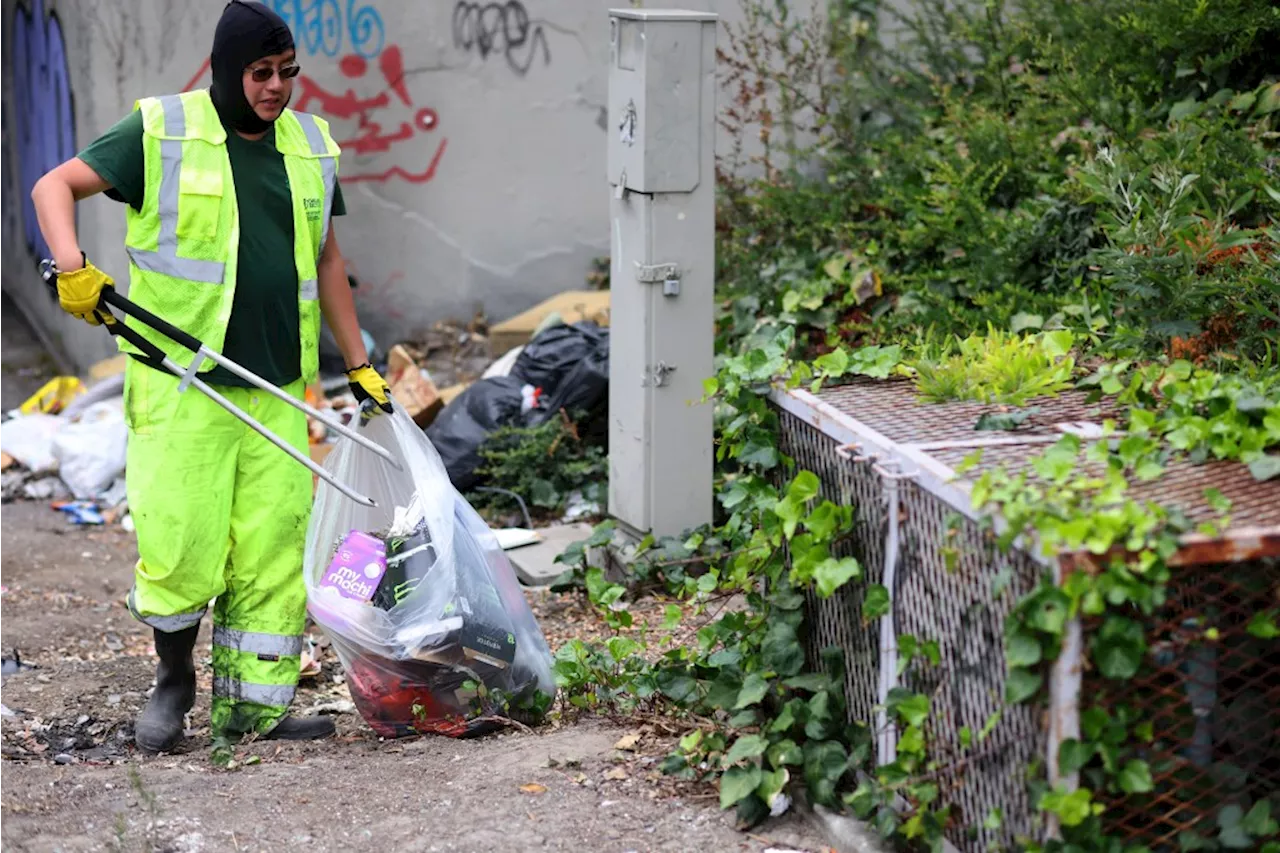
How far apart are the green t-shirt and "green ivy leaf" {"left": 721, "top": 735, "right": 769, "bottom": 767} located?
1.43 m

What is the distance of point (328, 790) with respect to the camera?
10.5ft

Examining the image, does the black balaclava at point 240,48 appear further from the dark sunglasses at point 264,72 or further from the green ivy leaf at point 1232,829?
the green ivy leaf at point 1232,829

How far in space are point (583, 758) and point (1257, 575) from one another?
4.83 feet

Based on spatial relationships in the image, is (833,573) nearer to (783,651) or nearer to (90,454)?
(783,651)

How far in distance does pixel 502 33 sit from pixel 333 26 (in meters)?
0.81

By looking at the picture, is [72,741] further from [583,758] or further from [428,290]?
[428,290]

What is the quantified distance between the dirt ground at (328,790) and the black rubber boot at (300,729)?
0.04 metres

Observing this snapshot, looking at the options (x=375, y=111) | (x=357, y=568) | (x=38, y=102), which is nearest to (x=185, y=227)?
(x=357, y=568)

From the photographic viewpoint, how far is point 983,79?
680cm

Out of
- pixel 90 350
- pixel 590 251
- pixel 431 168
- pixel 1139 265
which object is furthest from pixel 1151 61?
pixel 90 350

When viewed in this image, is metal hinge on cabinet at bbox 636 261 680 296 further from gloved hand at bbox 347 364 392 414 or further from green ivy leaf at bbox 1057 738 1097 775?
green ivy leaf at bbox 1057 738 1097 775

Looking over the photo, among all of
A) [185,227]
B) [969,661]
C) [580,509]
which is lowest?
[580,509]

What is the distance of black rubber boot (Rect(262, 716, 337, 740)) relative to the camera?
146 inches

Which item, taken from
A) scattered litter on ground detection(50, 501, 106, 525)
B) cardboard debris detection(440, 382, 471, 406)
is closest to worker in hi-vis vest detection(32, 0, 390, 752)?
scattered litter on ground detection(50, 501, 106, 525)
